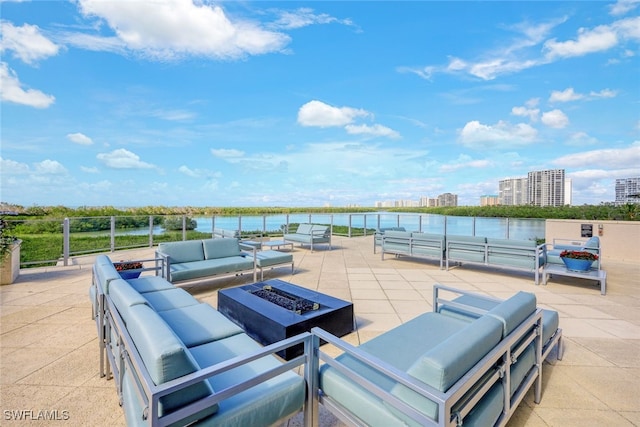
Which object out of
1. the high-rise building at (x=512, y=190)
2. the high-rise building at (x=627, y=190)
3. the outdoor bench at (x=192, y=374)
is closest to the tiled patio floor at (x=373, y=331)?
the outdoor bench at (x=192, y=374)

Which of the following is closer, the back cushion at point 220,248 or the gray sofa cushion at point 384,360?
the gray sofa cushion at point 384,360

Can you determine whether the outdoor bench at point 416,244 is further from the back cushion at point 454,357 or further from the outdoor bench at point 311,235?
the back cushion at point 454,357

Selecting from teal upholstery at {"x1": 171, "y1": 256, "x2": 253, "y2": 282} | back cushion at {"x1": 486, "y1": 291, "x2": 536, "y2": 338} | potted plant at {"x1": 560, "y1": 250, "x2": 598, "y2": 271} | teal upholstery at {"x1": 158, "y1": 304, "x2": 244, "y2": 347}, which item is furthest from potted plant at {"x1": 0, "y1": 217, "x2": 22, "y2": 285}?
potted plant at {"x1": 560, "y1": 250, "x2": 598, "y2": 271}

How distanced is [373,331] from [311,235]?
17.8 feet

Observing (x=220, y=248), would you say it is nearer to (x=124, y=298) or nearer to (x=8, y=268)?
(x=124, y=298)

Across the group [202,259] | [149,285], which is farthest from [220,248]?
[149,285]

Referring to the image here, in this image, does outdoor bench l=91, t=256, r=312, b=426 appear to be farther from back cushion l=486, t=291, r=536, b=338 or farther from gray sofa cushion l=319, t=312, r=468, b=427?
back cushion l=486, t=291, r=536, b=338

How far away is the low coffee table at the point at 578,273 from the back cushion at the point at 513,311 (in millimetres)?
4029

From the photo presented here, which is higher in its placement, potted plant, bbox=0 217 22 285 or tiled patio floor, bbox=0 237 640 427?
potted plant, bbox=0 217 22 285

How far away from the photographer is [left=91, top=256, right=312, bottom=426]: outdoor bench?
1.10 m

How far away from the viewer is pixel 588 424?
1.76 m

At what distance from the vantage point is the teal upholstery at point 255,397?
1.25 metres

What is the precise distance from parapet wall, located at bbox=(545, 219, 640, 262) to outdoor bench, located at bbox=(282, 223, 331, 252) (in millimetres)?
7167

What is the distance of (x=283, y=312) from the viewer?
9.32 feet
